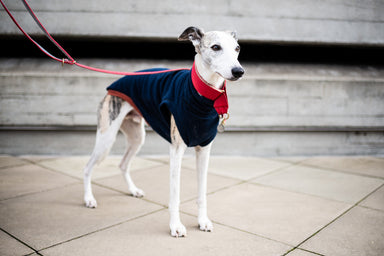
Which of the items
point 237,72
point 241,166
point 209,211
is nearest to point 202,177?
point 209,211

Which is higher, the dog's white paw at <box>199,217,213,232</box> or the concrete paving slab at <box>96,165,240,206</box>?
the dog's white paw at <box>199,217,213,232</box>

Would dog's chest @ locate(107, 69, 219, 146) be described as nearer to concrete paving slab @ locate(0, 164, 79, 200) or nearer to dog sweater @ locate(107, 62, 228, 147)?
dog sweater @ locate(107, 62, 228, 147)

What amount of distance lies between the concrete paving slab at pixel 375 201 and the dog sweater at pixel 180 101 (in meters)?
1.86

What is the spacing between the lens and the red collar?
236 centimetres

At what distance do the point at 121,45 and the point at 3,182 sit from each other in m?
2.96

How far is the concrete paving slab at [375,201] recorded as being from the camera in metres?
3.20

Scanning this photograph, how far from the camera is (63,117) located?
5062mm

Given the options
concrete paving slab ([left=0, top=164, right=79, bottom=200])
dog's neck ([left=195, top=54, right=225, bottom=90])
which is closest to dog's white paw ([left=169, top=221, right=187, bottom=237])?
dog's neck ([left=195, top=54, right=225, bottom=90])

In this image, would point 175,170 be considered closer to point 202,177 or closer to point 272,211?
point 202,177

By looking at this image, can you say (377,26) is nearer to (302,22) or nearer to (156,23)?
(302,22)

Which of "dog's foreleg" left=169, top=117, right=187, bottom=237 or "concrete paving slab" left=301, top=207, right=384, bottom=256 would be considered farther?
"dog's foreleg" left=169, top=117, right=187, bottom=237

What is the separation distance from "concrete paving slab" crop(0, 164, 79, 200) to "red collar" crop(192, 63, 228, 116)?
2.28 m

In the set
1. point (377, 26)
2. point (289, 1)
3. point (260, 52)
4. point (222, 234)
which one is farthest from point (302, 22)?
point (222, 234)

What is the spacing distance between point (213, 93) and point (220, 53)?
0.29 metres
